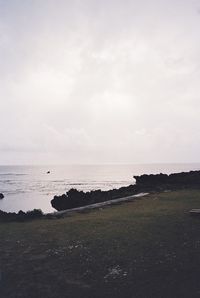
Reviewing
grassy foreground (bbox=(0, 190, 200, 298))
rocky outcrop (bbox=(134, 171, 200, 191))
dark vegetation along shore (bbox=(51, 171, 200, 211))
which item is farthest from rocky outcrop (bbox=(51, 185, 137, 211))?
grassy foreground (bbox=(0, 190, 200, 298))

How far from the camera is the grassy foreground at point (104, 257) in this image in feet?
26.1

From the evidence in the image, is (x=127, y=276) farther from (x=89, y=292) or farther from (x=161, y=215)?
(x=161, y=215)

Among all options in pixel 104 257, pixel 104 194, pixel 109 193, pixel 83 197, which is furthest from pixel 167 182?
pixel 104 257

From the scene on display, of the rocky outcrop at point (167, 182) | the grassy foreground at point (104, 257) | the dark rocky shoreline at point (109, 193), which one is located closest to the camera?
the grassy foreground at point (104, 257)

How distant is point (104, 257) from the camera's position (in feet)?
32.9

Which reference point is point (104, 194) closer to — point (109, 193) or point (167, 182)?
point (109, 193)

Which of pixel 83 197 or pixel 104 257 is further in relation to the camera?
pixel 83 197

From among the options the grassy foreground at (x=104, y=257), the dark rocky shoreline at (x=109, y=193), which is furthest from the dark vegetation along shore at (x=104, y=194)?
the grassy foreground at (x=104, y=257)

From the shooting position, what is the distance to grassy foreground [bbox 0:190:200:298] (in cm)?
796

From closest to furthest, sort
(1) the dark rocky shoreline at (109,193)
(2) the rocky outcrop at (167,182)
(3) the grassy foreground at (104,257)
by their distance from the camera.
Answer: (3) the grassy foreground at (104,257), (1) the dark rocky shoreline at (109,193), (2) the rocky outcrop at (167,182)

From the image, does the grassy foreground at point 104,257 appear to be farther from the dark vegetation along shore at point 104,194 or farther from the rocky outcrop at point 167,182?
the rocky outcrop at point 167,182

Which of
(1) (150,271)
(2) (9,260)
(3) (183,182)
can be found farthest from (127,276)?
(3) (183,182)

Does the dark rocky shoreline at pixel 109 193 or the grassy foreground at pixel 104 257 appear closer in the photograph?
the grassy foreground at pixel 104 257

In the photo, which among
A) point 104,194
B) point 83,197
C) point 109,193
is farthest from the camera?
point 83,197
